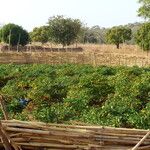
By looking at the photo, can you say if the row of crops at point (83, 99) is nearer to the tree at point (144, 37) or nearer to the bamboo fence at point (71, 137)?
the bamboo fence at point (71, 137)

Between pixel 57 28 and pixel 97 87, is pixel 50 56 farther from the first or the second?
pixel 57 28

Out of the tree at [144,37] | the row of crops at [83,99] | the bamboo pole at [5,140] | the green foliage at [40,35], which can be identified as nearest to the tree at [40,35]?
the green foliage at [40,35]

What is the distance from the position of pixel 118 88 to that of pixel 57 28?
48553mm

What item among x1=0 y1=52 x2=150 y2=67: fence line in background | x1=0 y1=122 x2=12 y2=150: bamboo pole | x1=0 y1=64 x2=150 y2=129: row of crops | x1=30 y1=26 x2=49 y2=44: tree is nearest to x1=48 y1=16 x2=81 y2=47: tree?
x1=30 y1=26 x2=49 y2=44: tree

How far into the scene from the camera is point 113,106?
39.7 feet

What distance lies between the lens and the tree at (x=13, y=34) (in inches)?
2092

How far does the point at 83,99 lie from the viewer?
13.8 metres

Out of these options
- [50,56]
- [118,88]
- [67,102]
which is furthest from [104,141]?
[50,56]

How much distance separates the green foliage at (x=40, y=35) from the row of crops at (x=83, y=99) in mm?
45079

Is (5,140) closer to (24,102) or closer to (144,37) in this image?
(24,102)

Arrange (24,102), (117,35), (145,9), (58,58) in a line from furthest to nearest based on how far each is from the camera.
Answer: (117,35), (145,9), (58,58), (24,102)

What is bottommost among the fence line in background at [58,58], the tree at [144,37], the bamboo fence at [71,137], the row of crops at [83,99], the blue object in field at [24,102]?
the blue object in field at [24,102]

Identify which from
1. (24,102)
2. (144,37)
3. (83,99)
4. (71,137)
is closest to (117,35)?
(144,37)

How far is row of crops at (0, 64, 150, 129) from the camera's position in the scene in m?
11.1
